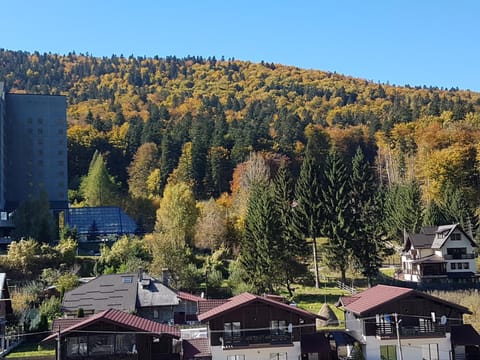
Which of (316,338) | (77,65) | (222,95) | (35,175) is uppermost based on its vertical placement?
(77,65)

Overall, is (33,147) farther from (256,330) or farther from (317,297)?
(256,330)

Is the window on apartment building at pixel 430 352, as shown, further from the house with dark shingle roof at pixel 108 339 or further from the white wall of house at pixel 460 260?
the white wall of house at pixel 460 260

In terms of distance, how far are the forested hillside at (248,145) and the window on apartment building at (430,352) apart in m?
21.4

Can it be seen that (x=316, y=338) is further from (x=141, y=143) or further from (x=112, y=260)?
(x=141, y=143)

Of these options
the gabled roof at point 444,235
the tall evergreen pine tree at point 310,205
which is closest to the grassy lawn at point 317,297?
the tall evergreen pine tree at point 310,205

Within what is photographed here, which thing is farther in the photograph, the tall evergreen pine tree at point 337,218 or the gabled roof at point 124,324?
the tall evergreen pine tree at point 337,218

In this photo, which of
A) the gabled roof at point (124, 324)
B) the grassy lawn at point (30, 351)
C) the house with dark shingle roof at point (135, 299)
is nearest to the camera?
the gabled roof at point (124, 324)

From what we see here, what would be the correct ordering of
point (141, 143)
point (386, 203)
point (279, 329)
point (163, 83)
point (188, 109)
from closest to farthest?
1. point (279, 329)
2. point (386, 203)
3. point (141, 143)
4. point (188, 109)
5. point (163, 83)

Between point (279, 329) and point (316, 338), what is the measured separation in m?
2.45

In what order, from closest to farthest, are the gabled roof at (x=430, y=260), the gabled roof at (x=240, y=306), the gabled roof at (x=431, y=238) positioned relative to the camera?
the gabled roof at (x=240, y=306) < the gabled roof at (x=430, y=260) < the gabled roof at (x=431, y=238)

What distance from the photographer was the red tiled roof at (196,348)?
105ft

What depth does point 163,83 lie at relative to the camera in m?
180

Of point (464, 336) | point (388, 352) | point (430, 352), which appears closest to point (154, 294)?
point (388, 352)

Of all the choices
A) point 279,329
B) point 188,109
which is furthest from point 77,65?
point 279,329
